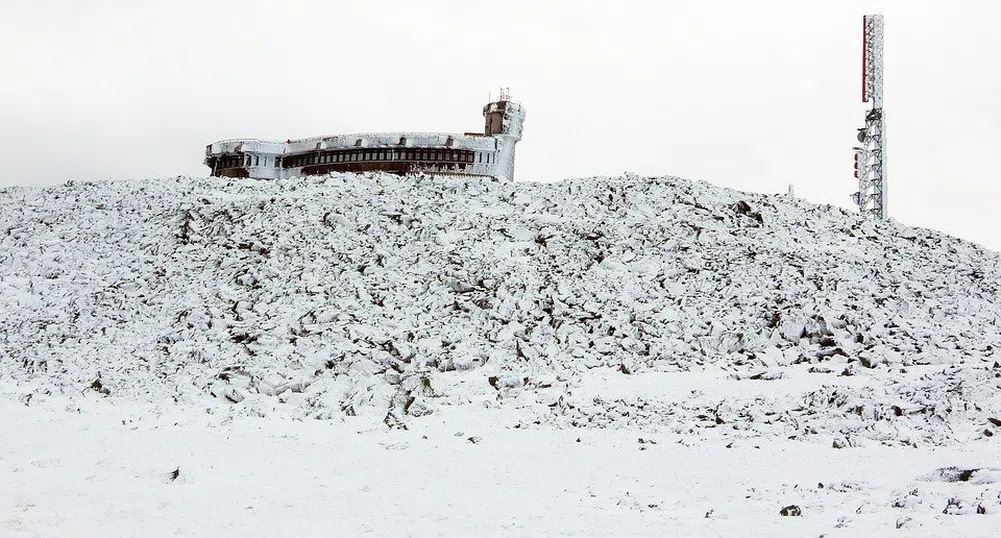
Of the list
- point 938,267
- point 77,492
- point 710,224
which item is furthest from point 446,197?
point 77,492

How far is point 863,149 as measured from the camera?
164 ft

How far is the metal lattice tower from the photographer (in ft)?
158

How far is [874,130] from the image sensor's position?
160ft

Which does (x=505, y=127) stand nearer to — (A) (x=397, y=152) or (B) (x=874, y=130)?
(A) (x=397, y=152)

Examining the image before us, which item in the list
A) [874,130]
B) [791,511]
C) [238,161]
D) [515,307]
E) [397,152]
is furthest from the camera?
[238,161]

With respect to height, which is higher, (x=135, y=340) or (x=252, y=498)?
(x=135, y=340)

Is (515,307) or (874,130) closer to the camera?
(515,307)

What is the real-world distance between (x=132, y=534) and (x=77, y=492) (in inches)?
115

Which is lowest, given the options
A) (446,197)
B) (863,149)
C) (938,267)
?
(938,267)

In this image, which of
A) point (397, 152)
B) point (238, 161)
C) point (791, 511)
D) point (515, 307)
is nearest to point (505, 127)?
point (397, 152)

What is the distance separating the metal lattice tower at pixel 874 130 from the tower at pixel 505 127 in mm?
25785

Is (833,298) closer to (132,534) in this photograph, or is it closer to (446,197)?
(446,197)

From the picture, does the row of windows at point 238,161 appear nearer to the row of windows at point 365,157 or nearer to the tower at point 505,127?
the row of windows at point 365,157

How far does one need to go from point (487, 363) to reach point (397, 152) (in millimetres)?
39951
